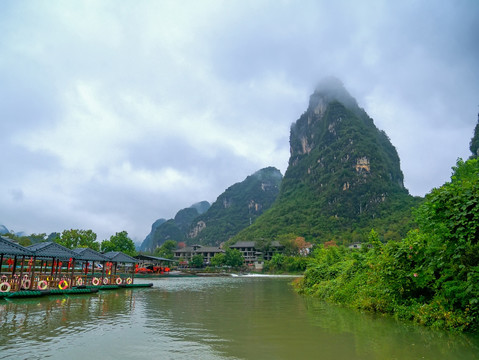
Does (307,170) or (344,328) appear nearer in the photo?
(344,328)

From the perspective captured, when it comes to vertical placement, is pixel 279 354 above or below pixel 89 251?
below

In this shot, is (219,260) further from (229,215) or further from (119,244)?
(229,215)

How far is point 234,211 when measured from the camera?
178 m

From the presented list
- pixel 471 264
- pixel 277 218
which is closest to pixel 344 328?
pixel 471 264

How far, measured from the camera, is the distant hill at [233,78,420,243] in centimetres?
9270

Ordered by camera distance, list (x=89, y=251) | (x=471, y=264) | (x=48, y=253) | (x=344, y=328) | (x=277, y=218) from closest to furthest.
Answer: (x=471, y=264) → (x=344, y=328) → (x=48, y=253) → (x=89, y=251) → (x=277, y=218)

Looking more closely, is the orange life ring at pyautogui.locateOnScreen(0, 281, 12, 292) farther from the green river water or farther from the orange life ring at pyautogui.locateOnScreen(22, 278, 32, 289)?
the green river water

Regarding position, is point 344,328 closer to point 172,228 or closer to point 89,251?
point 89,251

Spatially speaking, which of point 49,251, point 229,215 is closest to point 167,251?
point 49,251

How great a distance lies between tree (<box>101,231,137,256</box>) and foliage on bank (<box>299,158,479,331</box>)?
159 feet

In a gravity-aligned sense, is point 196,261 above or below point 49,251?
below

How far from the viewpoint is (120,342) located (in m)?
7.77

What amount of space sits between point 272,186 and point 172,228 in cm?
6573

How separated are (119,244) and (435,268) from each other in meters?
56.1
